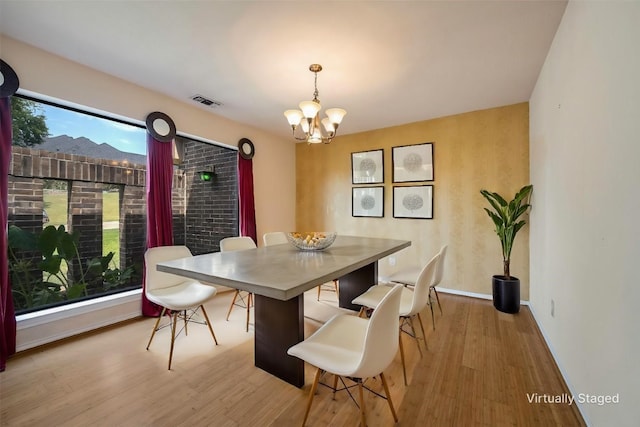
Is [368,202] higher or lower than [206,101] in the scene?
lower

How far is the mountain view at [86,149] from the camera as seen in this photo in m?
A: 2.38

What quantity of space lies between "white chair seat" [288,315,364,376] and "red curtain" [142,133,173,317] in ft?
7.50

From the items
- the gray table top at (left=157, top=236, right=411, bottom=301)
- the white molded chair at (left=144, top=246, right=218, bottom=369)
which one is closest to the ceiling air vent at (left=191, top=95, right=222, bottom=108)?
the white molded chair at (left=144, top=246, right=218, bottom=369)

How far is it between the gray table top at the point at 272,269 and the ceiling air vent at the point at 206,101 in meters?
1.97

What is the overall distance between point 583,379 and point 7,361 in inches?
155

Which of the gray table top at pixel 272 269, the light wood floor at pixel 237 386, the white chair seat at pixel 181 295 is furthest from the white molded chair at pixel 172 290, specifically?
the gray table top at pixel 272 269

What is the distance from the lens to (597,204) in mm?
1290

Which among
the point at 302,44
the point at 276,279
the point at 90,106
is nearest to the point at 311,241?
the point at 276,279

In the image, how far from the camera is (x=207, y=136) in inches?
137

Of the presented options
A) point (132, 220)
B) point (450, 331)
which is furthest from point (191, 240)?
point (450, 331)

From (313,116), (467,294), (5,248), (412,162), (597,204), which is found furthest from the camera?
(412,162)

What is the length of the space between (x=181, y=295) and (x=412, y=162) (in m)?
3.44

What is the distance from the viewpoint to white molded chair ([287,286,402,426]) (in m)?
1.08

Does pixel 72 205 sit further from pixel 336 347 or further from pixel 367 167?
pixel 367 167
